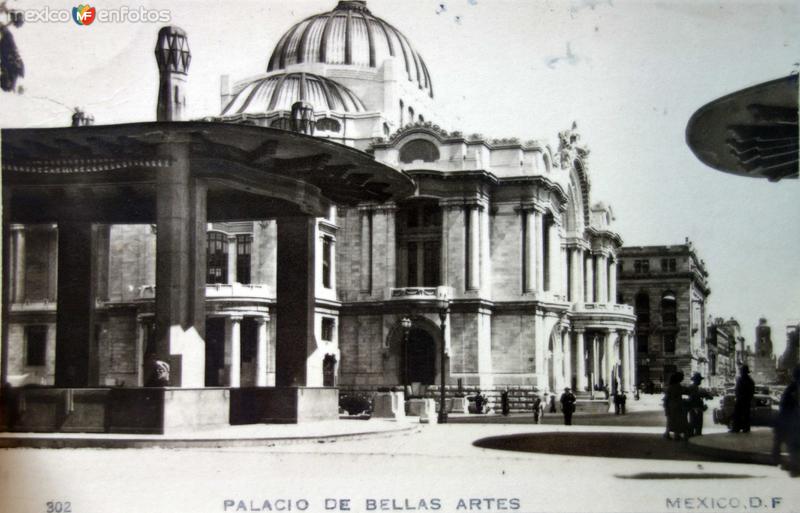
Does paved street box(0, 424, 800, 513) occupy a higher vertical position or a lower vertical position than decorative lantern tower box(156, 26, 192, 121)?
lower

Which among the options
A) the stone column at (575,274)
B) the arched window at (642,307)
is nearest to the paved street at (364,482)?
the stone column at (575,274)

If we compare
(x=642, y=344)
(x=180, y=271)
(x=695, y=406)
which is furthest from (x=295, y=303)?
(x=642, y=344)

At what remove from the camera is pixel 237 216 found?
3098 centimetres

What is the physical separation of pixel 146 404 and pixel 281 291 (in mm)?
6884

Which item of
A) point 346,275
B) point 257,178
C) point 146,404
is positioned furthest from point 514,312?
point 146,404

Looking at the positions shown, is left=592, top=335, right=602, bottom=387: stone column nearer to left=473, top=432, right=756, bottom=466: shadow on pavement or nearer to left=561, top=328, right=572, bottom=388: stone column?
left=561, top=328, right=572, bottom=388: stone column

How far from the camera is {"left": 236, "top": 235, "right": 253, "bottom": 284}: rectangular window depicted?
54.3 m

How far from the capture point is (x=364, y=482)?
1725cm

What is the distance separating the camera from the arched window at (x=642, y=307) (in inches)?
3371

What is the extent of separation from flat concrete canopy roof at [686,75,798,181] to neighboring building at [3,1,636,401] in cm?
3382

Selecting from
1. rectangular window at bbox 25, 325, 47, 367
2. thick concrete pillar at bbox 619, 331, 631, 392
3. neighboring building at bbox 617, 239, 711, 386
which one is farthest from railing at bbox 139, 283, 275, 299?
neighboring building at bbox 617, 239, 711, 386

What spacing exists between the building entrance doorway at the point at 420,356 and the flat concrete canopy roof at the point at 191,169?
1113 inches

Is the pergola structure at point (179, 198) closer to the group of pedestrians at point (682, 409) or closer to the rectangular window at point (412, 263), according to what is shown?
the group of pedestrians at point (682, 409)

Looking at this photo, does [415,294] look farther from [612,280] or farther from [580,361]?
[612,280]
